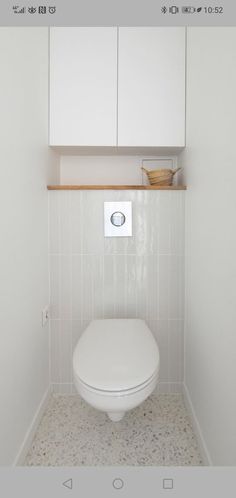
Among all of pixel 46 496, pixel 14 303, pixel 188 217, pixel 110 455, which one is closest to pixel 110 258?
pixel 188 217

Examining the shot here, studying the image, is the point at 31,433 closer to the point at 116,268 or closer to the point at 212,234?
the point at 116,268

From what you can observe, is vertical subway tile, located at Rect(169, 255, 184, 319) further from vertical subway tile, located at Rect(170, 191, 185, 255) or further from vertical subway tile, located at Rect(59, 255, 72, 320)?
vertical subway tile, located at Rect(59, 255, 72, 320)

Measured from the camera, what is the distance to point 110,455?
1106mm

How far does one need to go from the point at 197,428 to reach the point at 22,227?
3.70 ft

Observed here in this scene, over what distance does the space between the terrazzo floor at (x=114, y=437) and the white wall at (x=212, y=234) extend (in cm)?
14

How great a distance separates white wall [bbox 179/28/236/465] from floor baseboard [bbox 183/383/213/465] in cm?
4

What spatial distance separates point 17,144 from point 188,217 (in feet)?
2.83

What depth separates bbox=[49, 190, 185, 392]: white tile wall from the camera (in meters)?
1.47

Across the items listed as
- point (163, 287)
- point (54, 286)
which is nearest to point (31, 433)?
point (54, 286)

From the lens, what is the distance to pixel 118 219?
4.77ft

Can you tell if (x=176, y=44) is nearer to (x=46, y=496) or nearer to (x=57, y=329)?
(x=57, y=329)

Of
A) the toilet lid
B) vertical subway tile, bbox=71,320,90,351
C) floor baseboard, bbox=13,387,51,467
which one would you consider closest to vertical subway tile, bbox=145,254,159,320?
the toilet lid
